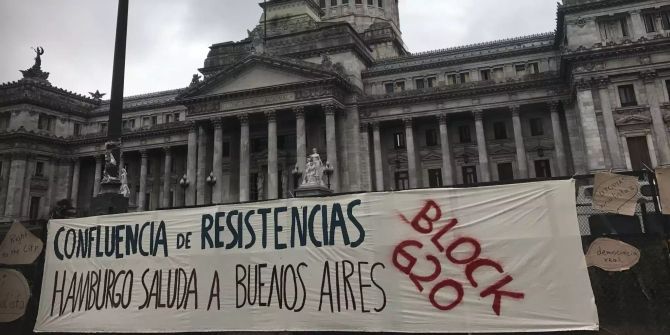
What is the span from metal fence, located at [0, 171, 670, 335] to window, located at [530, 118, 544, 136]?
3709cm

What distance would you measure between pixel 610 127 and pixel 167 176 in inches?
1670

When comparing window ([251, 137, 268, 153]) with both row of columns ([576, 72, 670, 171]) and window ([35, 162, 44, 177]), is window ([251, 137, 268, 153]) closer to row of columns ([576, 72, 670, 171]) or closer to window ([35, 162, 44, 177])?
window ([35, 162, 44, 177])

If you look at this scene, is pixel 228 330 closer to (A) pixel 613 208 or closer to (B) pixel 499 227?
(B) pixel 499 227

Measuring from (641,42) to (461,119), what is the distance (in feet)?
50.2

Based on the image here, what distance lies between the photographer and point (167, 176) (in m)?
51.8

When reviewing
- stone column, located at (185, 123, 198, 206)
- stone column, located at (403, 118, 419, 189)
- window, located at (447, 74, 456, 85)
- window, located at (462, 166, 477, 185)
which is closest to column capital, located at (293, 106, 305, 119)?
stone column, located at (403, 118, 419, 189)

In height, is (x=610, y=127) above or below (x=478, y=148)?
below

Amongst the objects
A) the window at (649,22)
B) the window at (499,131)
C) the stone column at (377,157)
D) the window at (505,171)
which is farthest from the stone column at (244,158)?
the window at (649,22)

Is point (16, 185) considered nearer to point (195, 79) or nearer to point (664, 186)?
point (195, 79)

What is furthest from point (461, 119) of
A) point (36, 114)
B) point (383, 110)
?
point (36, 114)

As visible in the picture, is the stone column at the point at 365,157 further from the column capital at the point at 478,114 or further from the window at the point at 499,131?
the window at the point at 499,131

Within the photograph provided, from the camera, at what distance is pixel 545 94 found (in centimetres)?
4072

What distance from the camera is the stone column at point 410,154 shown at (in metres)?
42.6

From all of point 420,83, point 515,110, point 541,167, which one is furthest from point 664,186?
point 420,83
